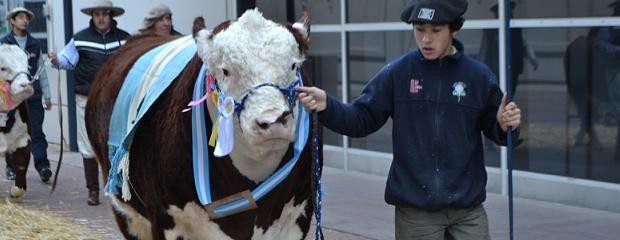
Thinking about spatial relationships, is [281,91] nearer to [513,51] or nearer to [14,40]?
[513,51]

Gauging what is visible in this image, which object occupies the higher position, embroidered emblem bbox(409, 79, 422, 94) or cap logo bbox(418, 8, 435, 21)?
cap logo bbox(418, 8, 435, 21)

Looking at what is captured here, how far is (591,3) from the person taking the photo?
28.6ft

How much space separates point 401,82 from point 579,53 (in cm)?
458

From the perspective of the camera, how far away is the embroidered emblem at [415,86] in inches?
185

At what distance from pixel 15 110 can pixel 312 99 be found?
21.7 feet

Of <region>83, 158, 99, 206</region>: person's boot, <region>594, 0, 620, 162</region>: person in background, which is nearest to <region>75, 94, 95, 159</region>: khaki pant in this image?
<region>83, 158, 99, 206</region>: person's boot

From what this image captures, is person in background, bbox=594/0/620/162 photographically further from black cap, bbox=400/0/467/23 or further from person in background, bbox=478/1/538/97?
black cap, bbox=400/0/467/23

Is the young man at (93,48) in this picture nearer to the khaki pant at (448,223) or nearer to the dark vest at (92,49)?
the dark vest at (92,49)

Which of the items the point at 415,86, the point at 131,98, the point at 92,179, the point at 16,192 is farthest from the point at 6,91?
the point at 415,86

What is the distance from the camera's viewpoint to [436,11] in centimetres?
455

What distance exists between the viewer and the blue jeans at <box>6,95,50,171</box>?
11.6 metres

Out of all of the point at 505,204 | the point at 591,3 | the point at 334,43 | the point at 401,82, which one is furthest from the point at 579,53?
the point at 401,82

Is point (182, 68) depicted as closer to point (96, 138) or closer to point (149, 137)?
point (149, 137)

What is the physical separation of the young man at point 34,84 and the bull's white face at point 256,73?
6.81 meters
